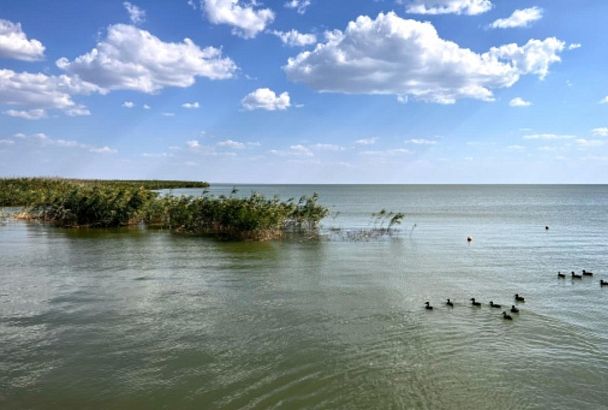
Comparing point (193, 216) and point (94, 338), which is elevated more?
point (193, 216)

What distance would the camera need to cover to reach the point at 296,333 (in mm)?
18359

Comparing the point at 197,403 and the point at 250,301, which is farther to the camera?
the point at 250,301

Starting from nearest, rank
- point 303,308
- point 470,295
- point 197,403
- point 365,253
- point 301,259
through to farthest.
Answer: point 197,403 → point 303,308 → point 470,295 → point 301,259 → point 365,253

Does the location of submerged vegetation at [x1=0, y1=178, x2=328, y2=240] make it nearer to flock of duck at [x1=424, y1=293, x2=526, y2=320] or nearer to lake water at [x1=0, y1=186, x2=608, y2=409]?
lake water at [x1=0, y1=186, x2=608, y2=409]

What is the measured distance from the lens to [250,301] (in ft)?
75.2

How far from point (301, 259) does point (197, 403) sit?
71.1 feet

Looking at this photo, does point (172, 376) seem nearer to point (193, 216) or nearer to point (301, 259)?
Result: point (301, 259)

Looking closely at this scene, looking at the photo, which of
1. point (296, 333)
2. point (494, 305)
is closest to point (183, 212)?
point (296, 333)

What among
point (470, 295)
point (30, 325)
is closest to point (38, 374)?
point (30, 325)

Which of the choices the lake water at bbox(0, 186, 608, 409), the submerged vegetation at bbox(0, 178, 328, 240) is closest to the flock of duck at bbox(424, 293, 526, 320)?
the lake water at bbox(0, 186, 608, 409)

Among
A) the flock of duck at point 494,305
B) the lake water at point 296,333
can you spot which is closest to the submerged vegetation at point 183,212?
the lake water at point 296,333

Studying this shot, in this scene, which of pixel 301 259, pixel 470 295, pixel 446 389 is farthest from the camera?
pixel 301 259

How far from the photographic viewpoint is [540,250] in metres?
40.1

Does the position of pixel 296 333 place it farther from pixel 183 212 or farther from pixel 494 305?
pixel 183 212
